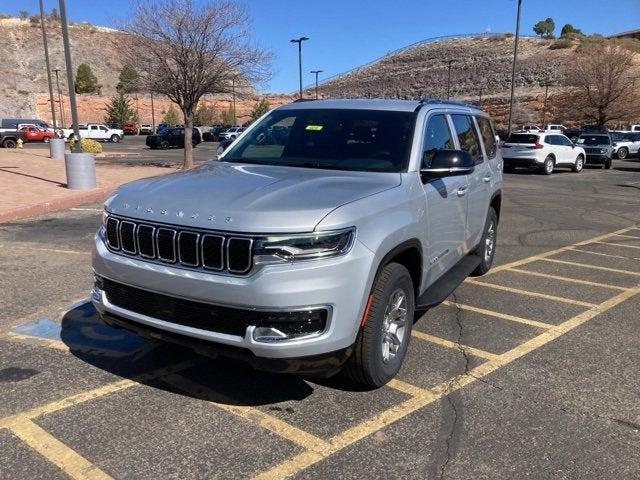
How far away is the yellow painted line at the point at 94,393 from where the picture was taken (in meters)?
3.39

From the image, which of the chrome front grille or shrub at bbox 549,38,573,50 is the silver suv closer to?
the chrome front grille

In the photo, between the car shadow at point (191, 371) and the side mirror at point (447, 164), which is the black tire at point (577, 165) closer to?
the side mirror at point (447, 164)

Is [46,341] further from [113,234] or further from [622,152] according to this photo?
[622,152]

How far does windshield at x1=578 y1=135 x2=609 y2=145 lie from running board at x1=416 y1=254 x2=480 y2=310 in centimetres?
2442

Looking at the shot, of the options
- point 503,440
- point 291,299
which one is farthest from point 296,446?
point 503,440

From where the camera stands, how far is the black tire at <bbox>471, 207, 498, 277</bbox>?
20.3 ft

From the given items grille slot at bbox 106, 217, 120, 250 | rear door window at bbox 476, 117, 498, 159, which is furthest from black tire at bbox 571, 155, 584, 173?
grille slot at bbox 106, 217, 120, 250

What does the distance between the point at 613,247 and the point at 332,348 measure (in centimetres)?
Result: 704

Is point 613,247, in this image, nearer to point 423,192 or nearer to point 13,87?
point 423,192

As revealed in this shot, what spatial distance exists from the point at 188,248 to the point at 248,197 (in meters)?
0.44

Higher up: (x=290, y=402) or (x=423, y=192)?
(x=423, y=192)

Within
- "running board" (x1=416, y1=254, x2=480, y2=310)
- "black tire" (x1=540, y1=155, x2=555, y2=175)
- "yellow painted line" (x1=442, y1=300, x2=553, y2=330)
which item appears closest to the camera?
"running board" (x1=416, y1=254, x2=480, y2=310)

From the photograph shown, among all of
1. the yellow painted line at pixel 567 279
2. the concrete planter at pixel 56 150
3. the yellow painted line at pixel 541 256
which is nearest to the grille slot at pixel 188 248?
the yellow painted line at pixel 541 256

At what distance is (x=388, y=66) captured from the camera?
122312mm
